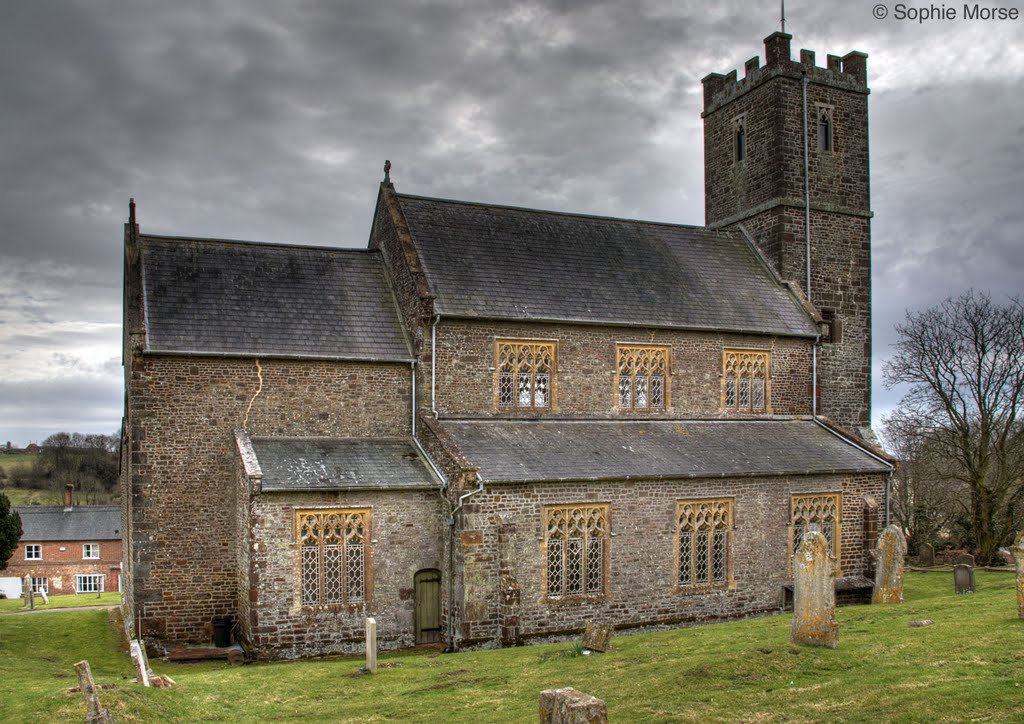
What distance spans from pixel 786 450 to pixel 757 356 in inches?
143

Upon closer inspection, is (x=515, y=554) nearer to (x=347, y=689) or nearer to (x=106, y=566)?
(x=347, y=689)

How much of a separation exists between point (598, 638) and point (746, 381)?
13.2 m

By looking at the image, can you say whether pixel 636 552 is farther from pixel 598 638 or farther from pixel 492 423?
pixel 598 638

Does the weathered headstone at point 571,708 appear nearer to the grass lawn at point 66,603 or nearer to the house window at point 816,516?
the house window at point 816,516

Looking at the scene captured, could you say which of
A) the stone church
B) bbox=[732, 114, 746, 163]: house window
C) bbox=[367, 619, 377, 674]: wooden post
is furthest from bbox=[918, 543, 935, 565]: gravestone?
bbox=[367, 619, 377, 674]: wooden post

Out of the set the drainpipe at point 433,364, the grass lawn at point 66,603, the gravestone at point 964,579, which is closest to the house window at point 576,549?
the drainpipe at point 433,364

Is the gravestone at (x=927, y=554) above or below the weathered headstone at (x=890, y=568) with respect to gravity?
below

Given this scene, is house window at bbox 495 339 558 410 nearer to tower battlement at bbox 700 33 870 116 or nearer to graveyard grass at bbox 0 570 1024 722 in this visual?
graveyard grass at bbox 0 570 1024 722

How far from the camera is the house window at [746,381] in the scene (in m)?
29.1

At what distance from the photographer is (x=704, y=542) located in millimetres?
25250

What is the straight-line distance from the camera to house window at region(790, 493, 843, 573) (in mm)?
26500

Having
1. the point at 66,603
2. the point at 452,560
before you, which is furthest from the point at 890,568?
the point at 66,603

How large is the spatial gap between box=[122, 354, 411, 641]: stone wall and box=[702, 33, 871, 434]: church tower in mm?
17948

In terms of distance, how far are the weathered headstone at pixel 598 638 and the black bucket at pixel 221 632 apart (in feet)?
30.1
